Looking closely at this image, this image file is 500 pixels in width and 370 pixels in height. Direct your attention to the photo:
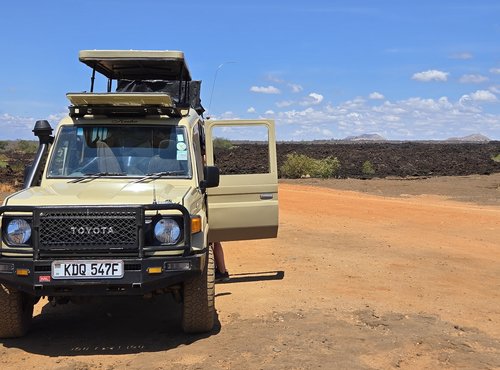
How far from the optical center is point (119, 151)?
6293 mm

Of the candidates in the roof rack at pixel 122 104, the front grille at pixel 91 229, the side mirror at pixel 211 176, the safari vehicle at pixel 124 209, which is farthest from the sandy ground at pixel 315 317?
the roof rack at pixel 122 104

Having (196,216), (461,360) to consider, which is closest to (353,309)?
(461,360)

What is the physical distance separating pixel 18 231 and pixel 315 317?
3207mm

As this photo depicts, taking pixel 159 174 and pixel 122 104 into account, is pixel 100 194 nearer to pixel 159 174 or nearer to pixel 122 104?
pixel 159 174

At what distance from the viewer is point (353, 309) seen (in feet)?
22.3

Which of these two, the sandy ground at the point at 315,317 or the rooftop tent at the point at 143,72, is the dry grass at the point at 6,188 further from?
the rooftop tent at the point at 143,72

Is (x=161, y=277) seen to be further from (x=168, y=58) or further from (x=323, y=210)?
(x=323, y=210)

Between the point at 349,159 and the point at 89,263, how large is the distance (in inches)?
1757

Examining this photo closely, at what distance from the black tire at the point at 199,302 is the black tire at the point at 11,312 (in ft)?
5.04

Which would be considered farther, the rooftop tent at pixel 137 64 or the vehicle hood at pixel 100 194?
the rooftop tent at pixel 137 64

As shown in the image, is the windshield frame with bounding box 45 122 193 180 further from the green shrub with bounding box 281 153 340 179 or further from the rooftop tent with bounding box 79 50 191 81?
the green shrub with bounding box 281 153 340 179

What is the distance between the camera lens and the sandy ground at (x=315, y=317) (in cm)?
519

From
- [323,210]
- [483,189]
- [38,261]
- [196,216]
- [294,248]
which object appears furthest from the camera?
[483,189]

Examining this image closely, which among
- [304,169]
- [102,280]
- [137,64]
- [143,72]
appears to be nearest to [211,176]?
[102,280]
